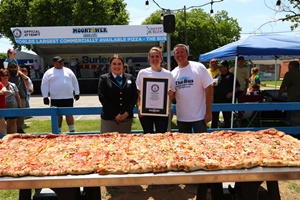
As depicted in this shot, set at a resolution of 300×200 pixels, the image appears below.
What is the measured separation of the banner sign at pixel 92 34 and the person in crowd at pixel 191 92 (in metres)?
16.8

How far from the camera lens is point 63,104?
6.41 meters

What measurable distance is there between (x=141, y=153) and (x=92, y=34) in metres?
19.1

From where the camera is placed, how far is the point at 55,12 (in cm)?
3164

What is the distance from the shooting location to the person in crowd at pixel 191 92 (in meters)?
3.77

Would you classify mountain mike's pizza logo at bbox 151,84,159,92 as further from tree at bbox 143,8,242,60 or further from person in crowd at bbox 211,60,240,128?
tree at bbox 143,8,242,60

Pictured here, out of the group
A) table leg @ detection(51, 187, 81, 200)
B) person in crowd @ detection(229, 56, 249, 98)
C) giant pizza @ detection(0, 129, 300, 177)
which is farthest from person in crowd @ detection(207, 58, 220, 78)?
table leg @ detection(51, 187, 81, 200)

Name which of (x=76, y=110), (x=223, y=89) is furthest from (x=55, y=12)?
(x=76, y=110)

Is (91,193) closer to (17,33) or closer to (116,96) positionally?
(116,96)

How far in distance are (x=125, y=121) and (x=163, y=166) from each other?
6.38 feet

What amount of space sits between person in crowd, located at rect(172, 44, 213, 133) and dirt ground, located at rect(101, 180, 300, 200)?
96cm

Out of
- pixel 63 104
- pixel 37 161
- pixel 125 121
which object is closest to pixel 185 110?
pixel 125 121

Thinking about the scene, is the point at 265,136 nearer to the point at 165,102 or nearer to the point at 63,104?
the point at 165,102

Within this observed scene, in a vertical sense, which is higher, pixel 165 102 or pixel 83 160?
pixel 165 102

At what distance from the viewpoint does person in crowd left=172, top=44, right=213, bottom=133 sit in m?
3.77
